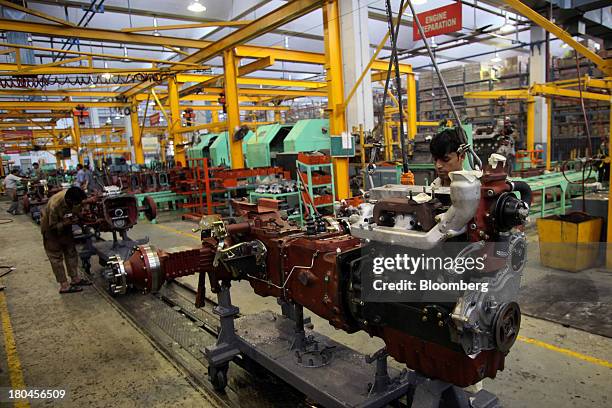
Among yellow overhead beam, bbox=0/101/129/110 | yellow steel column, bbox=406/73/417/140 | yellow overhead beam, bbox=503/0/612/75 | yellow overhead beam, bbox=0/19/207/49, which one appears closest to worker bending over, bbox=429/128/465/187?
yellow overhead beam, bbox=503/0/612/75

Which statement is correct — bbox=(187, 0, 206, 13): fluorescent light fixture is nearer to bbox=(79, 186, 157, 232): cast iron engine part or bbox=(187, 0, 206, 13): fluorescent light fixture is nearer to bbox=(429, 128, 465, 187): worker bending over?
bbox=(79, 186, 157, 232): cast iron engine part

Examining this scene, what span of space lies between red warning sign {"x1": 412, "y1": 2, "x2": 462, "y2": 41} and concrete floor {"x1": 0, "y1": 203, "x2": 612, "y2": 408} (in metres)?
4.73

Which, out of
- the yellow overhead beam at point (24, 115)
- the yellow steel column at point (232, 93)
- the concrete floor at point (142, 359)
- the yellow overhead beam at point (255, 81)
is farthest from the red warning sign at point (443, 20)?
the yellow overhead beam at point (24, 115)

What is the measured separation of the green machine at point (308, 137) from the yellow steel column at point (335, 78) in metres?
1.87

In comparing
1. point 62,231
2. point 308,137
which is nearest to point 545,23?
point 308,137

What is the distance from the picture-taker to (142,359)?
342 cm

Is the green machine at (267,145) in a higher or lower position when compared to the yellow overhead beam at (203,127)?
lower

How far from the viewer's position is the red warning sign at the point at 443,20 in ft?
20.9

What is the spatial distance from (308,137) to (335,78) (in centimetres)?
222

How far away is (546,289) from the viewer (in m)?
4.16

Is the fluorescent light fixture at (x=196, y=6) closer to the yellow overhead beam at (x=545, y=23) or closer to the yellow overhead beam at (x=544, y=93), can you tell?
the yellow overhead beam at (x=544, y=93)

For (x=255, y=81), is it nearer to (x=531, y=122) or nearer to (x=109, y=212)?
(x=531, y=122)

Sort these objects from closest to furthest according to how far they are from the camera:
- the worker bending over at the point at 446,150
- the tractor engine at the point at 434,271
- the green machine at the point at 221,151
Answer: the tractor engine at the point at 434,271 → the worker bending over at the point at 446,150 → the green machine at the point at 221,151

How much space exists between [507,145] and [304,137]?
4.01 meters
